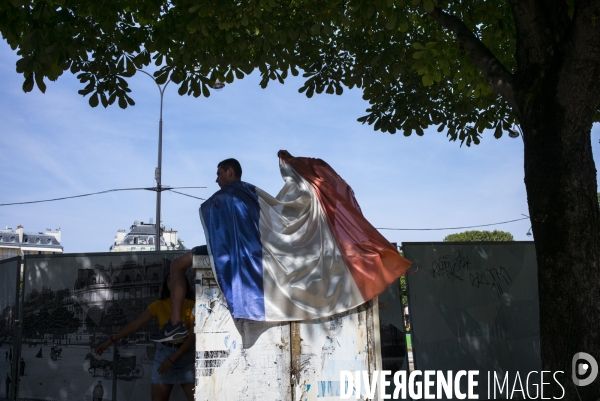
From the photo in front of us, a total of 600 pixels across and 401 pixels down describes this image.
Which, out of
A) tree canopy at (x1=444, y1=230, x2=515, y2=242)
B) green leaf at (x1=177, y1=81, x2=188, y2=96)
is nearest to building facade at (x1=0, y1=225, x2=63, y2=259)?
tree canopy at (x1=444, y1=230, x2=515, y2=242)

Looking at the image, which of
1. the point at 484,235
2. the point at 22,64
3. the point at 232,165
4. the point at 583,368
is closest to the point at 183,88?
the point at 22,64

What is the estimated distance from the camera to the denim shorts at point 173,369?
5816 mm

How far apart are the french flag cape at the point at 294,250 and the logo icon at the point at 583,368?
5.07 feet

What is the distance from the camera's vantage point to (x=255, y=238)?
4785mm

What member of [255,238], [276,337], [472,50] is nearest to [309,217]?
[255,238]

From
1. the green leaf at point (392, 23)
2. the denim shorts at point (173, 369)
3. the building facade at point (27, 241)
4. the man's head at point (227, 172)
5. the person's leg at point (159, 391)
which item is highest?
the building facade at point (27, 241)

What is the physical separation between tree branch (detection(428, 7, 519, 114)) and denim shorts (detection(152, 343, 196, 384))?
12.9 ft

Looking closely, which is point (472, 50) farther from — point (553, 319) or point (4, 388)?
point (4, 388)

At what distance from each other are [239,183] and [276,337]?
1.37 meters

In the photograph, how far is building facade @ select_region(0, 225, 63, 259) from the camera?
95500 millimetres

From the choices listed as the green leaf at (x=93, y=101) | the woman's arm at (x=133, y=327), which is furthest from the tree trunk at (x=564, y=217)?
the green leaf at (x=93, y=101)

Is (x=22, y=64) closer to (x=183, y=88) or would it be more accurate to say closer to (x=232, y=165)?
(x=232, y=165)

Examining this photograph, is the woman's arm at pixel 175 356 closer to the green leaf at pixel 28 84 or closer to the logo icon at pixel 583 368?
the green leaf at pixel 28 84

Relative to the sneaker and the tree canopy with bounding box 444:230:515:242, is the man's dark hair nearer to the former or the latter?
the sneaker
